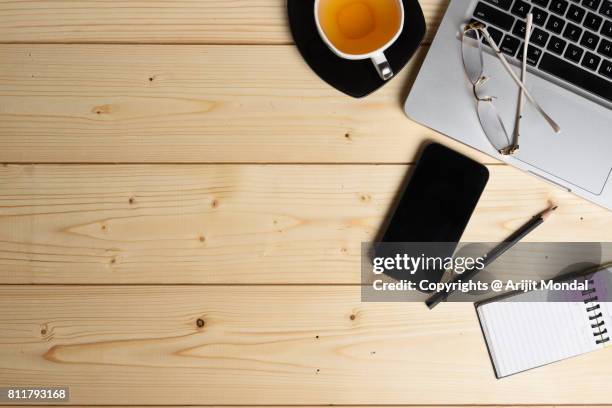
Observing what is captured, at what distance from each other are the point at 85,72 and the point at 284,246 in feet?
1.05

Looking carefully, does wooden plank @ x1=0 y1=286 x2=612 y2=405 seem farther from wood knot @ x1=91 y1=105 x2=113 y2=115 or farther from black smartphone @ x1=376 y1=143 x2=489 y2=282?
wood knot @ x1=91 y1=105 x2=113 y2=115

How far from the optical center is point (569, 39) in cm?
65

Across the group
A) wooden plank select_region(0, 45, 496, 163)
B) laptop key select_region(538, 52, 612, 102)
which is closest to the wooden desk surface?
wooden plank select_region(0, 45, 496, 163)

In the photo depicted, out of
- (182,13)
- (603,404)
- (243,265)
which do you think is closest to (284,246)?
(243,265)

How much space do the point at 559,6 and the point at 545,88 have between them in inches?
3.5

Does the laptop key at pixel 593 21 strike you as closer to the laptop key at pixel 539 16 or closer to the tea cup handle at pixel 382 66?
the laptop key at pixel 539 16

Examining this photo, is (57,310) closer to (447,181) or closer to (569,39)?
(447,181)

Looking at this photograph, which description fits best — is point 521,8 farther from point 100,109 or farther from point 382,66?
point 100,109

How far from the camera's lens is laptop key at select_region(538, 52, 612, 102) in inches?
25.7

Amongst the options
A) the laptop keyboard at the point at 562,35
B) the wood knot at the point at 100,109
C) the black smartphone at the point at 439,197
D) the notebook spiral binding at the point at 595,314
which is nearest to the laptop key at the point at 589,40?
the laptop keyboard at the point at 562,35

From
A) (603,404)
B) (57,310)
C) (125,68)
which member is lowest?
(603,404)

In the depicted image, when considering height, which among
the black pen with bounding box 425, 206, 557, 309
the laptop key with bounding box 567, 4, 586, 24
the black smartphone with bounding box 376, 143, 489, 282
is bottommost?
the black pen with bounding box 425, 206, 557, 309

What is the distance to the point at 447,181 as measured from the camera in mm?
689

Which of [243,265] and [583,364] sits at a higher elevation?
[243,265]
